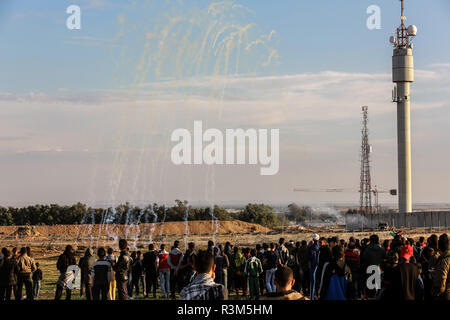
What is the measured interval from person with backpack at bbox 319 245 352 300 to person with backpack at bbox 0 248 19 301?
31.0ft

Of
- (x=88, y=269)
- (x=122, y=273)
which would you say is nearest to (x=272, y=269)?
(x=122, y=273)

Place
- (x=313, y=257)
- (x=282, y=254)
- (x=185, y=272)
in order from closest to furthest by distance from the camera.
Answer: (x=185, y=272)
(x=313, y=257)
(x=282, y=254)

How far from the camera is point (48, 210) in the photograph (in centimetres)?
9638

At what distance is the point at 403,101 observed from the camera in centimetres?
7738

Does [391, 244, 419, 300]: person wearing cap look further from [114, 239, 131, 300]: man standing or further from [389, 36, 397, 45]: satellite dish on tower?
[389, 36, 397, 45]: satellite dish on tower

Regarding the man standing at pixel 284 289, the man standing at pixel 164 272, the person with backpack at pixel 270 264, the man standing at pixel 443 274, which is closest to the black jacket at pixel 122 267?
the man standing at pixel 164 272

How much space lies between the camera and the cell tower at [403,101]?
76.4 meters

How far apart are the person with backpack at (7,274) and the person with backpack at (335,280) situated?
944 cm

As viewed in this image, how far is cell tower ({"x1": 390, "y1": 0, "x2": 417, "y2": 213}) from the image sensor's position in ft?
251

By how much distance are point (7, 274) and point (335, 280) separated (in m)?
9.86

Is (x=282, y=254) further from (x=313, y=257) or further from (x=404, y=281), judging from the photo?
(x=404, y=281)

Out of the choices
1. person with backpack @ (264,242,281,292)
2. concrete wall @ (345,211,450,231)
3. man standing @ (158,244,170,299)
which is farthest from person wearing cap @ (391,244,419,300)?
concrete wall @ (345,211,450,231)

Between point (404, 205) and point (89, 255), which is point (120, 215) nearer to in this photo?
point (404, 205)
